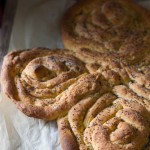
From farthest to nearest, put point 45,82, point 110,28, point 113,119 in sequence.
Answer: point 110,28 → point 45,82 → point 113,119

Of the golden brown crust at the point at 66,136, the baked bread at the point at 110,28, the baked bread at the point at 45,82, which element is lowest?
the golden brown crust at the point at 66,136

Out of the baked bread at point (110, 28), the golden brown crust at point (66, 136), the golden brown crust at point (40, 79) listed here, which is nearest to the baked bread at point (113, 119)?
the golden brown crust at point (66, 136)

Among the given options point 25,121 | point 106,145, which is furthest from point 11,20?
point 106,145

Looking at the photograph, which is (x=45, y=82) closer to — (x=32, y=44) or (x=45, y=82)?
(x=45, y=82)

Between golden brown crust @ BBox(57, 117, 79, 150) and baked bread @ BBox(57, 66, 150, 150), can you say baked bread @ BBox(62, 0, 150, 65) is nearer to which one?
baked bread @ BBox(57, 66, 150, 150)

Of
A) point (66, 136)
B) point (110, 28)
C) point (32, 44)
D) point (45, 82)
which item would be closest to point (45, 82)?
point (45, 82)

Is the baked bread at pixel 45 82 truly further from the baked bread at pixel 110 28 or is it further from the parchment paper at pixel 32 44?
the baked bread at pixel 110 28
